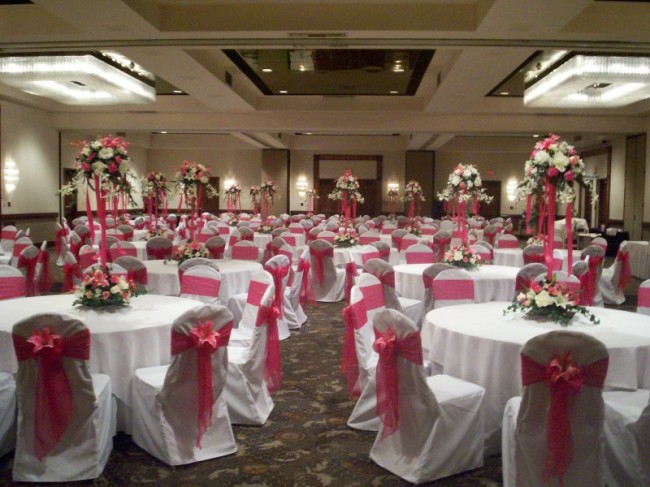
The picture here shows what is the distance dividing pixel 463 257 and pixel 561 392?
4350 mm

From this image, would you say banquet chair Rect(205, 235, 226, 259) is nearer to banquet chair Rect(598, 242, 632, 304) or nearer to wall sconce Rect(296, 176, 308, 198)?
banquet chair Rect(598, 242, 632, 304)

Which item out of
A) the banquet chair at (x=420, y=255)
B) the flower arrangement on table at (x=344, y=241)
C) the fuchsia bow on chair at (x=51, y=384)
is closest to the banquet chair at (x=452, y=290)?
the banquet chair at (x=420, y=255)

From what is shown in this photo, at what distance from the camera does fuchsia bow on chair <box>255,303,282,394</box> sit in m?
4.35

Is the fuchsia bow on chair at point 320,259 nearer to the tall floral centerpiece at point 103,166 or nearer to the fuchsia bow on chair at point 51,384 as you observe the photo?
the tall floral centerpiece at point 103,166

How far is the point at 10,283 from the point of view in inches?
211

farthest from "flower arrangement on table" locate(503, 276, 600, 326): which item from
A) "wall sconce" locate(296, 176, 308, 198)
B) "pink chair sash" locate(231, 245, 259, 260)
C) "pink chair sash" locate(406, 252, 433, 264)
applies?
"wall sconce" locate(296, 176, 308, 198)

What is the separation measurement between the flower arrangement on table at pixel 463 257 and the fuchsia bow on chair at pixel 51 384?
480cm

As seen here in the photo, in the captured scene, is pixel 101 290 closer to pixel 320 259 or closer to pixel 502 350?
pixel 502 350

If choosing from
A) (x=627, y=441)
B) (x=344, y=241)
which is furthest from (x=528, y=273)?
(x=344, y=241)

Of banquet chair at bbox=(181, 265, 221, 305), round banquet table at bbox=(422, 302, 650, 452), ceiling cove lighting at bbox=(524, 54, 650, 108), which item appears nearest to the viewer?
round banquet table at bbox=(422, 302, 650, 452)

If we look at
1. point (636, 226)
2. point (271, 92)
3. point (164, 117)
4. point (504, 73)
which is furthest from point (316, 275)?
point (636, 226)

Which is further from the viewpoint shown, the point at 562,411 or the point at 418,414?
the point at 418,414

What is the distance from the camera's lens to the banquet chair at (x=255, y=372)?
13.9ft

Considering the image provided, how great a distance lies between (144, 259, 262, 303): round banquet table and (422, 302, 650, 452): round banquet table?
10.5 ft
